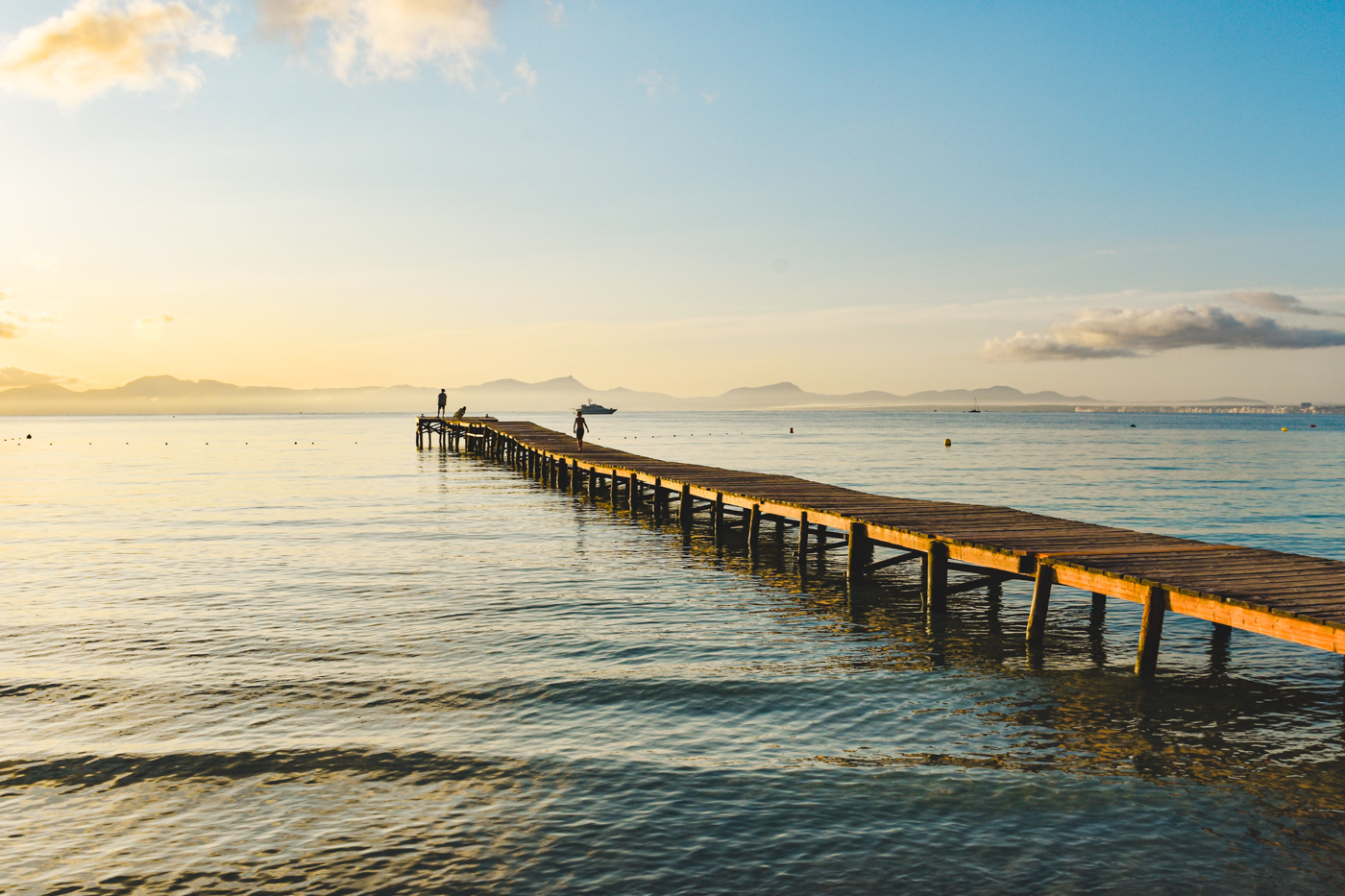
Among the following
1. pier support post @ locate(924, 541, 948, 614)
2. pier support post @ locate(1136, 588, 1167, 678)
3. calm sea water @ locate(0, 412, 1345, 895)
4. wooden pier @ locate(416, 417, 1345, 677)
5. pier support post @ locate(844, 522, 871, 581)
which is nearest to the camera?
calm sea water @ locate(0, 412, 1345, 895)

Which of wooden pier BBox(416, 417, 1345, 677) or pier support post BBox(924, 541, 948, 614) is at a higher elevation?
wooden pier BBox(416, 417, 1345, 677)

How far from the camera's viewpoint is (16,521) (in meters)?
27.8

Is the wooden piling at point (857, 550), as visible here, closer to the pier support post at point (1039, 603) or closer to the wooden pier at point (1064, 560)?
the wooden pier at point (1064, 560)

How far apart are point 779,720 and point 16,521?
27.6 m

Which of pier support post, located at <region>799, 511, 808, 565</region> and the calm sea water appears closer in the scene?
the calm sea water

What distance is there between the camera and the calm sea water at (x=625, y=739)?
660cm

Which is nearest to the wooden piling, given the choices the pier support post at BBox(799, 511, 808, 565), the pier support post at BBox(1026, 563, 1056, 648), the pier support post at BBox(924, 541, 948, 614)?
the pier support post at BBox(799, 511, 808, 565)

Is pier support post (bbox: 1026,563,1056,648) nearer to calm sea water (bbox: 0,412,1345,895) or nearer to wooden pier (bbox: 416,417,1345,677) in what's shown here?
wooden pier (bbox: 416,417,1345,677)

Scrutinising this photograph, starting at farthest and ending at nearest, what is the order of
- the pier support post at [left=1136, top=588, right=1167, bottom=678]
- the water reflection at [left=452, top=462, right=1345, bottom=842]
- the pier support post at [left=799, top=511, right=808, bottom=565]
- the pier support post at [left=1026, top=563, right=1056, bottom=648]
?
the pier support post at [left=799, top=511, right=808, bottom=565], the pier support post at [left=1026, top=563, right=1056, bottom=648], the pier support post at [left=1136, top=588, right=1167, bottom=678], the water reflection at [left=452, top=462, right=1345, bottom=842]

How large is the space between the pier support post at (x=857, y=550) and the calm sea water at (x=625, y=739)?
17.8 inches

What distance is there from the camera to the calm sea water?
6.60 metres

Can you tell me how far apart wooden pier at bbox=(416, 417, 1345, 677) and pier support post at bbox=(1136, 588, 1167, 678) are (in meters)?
0.01

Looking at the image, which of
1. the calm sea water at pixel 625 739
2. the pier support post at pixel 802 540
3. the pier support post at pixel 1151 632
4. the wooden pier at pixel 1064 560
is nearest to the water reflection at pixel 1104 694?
the calm sea water at pixel 625 739

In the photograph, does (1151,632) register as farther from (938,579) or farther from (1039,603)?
(938,579)
